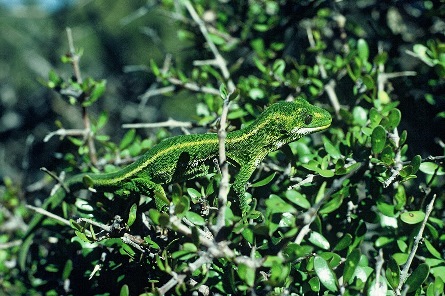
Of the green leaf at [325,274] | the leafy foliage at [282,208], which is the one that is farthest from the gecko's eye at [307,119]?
the green leaf at [325,274]

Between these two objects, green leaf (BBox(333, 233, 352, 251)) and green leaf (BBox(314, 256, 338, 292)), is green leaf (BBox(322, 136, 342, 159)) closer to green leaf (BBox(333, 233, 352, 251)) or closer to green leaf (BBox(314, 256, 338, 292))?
green leaf (BBox(333, 233, 352, 251))

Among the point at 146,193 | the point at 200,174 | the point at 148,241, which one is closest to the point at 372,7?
the point at 200,174

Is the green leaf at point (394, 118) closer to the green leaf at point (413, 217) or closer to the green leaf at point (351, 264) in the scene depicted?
the green leaf at point (413, 217)

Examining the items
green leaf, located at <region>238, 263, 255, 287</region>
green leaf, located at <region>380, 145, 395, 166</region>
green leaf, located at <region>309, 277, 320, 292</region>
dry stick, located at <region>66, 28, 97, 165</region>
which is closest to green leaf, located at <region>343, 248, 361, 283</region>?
green leaf, located at <region>309, 277, 320, 292</region>

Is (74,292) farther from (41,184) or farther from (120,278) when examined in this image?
(41,184)

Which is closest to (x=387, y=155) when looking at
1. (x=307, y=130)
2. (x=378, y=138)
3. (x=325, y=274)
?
(x=378, y=138)

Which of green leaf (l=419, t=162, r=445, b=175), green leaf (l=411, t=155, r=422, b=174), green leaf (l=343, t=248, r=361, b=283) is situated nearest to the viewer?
green leaf (l=343, t=248, r=361, b=283)
